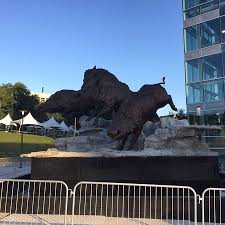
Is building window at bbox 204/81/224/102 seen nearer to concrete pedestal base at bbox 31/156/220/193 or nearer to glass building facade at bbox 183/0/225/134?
glass building facade at bbox 183/0/225/134

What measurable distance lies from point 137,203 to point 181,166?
2.27 meters

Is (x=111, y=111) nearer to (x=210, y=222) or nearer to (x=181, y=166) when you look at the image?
(x=181, y=166)

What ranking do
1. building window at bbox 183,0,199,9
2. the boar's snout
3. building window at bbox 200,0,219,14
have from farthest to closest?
building window at bbox 183,0,199,9, building window at bbox 200,0,219,14, the boar's snout

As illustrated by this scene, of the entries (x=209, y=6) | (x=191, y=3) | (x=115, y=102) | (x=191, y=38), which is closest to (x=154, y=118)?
(x=115, y=102)

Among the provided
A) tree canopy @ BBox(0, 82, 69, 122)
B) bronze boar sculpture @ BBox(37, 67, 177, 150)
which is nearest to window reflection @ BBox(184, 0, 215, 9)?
bronze boar sculpture @ BBox(37, 67, 177, 150)

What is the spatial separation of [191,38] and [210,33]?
1420mm

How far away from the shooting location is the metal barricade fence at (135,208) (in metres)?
8.42

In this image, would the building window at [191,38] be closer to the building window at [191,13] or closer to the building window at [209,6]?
the building window at [191,13]

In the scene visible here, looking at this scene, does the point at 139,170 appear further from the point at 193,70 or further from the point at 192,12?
the point at 192,12

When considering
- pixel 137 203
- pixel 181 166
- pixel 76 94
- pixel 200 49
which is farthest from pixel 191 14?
pixel 137 203

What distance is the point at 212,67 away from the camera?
2633cm

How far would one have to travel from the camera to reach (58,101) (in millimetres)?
12773

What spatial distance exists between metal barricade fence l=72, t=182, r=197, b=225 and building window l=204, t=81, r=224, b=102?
17.2m

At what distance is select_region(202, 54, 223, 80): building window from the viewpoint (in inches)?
1005
